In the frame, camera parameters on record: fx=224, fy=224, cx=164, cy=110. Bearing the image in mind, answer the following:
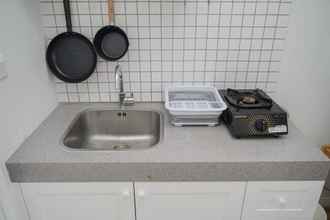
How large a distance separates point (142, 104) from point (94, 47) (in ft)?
1.41

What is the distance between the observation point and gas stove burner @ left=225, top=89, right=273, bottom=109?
3.68 ft

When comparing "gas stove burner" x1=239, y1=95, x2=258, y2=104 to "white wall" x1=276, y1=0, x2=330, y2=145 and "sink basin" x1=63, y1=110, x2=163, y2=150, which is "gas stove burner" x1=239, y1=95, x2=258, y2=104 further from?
"sink basin" x1=63, y1=110, x2=163, y2=150

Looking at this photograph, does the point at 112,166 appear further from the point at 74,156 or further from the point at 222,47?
the point at 222,47

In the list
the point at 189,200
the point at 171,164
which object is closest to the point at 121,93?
the point at 171,164

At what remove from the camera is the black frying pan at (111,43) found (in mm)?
1223

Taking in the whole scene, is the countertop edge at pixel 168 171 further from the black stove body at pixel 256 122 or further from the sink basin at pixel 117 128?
the sink basin at pixel 117 128

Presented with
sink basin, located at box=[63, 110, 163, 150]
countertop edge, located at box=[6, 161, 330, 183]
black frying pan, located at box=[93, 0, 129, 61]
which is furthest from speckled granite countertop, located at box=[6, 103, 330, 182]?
black frying pan, located at box=[93, 0, 129, 61]

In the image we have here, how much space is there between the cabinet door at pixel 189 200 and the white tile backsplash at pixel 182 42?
0.63 metres

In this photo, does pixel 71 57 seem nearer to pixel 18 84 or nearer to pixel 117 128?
pixel 18 84

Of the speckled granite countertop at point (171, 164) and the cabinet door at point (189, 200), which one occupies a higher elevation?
the speckled granite countertop at point (171, 164)

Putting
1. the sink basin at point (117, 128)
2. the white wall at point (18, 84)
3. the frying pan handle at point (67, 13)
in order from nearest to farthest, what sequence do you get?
the white wall at point (18, 84)
the frying pan handle at point (67, 13)
the sink basin at point (117, 128)

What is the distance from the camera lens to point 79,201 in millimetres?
982

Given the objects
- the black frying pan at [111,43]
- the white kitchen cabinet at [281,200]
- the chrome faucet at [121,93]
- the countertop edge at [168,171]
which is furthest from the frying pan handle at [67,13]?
the white kitchen cabinet at [281,200]

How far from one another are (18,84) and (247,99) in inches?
42.9
